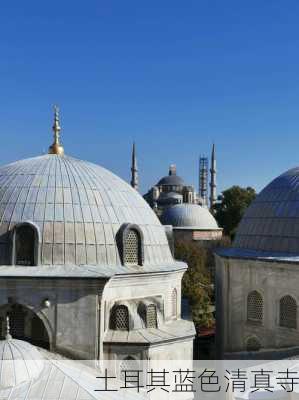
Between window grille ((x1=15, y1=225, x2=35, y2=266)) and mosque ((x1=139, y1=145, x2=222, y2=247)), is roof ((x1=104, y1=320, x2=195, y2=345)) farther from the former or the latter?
mosque ((x1=139, y1=145, x2=222, y2=247))

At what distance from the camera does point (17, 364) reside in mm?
12547

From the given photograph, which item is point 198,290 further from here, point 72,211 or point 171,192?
point 171,192

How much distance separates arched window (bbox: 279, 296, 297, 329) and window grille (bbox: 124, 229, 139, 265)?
5103mm

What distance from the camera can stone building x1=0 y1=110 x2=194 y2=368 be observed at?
1519cm

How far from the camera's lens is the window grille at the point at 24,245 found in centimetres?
1608

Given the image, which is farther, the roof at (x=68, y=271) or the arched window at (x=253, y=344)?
the arched window at (x=253, y=344)

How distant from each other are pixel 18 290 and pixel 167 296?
197 inches

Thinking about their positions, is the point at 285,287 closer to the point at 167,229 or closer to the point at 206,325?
the point at 167,229

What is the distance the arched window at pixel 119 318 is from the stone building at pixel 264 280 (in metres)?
4.86

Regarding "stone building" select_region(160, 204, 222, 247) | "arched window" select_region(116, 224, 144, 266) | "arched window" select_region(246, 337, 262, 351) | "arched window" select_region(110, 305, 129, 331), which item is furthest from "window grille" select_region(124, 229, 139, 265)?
"stone building" select_region(160, 204, 222, 247)

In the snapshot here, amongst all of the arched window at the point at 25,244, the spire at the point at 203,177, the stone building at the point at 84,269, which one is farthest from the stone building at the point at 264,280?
the spire at the point at 203,177

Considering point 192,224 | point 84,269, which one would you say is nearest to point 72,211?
point 84,269

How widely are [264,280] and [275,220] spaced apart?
2.19 meters

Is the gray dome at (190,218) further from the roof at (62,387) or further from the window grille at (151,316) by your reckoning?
the roof at (62,387)
